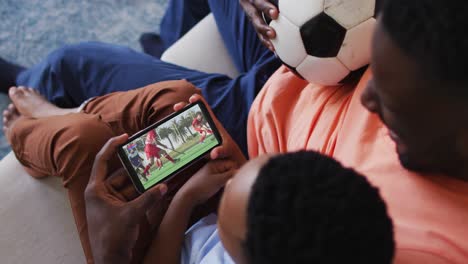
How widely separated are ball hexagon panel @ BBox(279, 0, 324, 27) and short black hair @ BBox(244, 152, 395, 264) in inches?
12.3

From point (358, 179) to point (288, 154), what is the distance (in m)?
0.09

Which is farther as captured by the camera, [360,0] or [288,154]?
[360,0]

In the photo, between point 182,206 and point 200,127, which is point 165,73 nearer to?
point 200,127

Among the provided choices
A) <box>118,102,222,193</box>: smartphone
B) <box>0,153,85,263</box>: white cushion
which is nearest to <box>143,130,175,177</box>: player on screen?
<box>118,102,222,193</box>: smartphone

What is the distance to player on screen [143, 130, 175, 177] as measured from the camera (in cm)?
85

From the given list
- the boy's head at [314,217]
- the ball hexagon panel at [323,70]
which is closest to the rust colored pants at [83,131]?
the ball hexagon panel at [323,70]

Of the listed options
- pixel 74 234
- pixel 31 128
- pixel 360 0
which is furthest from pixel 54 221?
pixel 360 0

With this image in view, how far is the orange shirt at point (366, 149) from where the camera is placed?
1.88 feet

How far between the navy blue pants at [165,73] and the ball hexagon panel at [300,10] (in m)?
0.25

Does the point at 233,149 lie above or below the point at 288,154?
below

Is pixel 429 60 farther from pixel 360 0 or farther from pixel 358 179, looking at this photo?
pixel 360 0

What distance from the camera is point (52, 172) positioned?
3.08 ft

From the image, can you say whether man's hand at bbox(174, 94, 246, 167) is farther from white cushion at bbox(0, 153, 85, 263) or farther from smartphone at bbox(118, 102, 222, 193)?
white cushion at bbox(0, 153, 85, 263)

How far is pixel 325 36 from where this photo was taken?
2.42 feet
